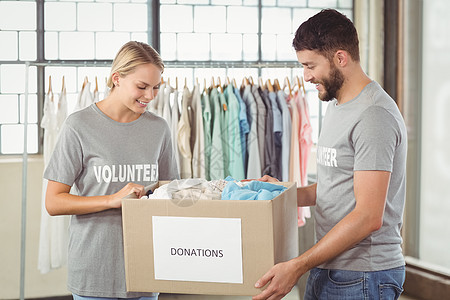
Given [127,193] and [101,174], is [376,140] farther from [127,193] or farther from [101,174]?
[101,174]

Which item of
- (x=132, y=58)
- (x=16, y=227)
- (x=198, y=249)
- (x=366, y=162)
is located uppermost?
(x=132, y=58)

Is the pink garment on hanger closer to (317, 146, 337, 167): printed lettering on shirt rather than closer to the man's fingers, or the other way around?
(317, 146, 337, 167): printed lettering on shirt

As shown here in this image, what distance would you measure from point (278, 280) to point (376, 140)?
0.44 meters

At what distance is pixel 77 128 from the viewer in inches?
65.9

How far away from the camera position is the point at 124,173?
169cm

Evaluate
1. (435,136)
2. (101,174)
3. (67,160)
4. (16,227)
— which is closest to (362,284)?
(101,174)

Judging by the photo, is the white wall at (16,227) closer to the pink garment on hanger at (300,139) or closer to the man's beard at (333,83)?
the pink garment on hanger at (300,139)


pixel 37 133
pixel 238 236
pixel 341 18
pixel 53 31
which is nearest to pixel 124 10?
pixel 53 31

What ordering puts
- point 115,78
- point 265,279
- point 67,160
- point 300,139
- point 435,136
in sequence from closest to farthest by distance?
1. point 265,279
2. point 67,160
3. point 115,78
4. point 300,139
5. point 435,136

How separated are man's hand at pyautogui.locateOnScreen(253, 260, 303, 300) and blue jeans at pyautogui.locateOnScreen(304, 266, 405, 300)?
21 cm

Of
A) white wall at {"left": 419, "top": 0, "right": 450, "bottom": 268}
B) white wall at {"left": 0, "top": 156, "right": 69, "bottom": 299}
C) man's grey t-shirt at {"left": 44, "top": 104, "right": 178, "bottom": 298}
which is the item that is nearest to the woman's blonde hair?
man's grey t-shirt at {"left": 44, "top": 104, "right": 178, "bottom": 298}

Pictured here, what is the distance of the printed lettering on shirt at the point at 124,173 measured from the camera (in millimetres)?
1675

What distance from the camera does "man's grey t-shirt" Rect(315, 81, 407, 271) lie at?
4.51ft

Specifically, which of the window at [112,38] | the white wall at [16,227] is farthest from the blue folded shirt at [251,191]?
the white wall at [16,227]
